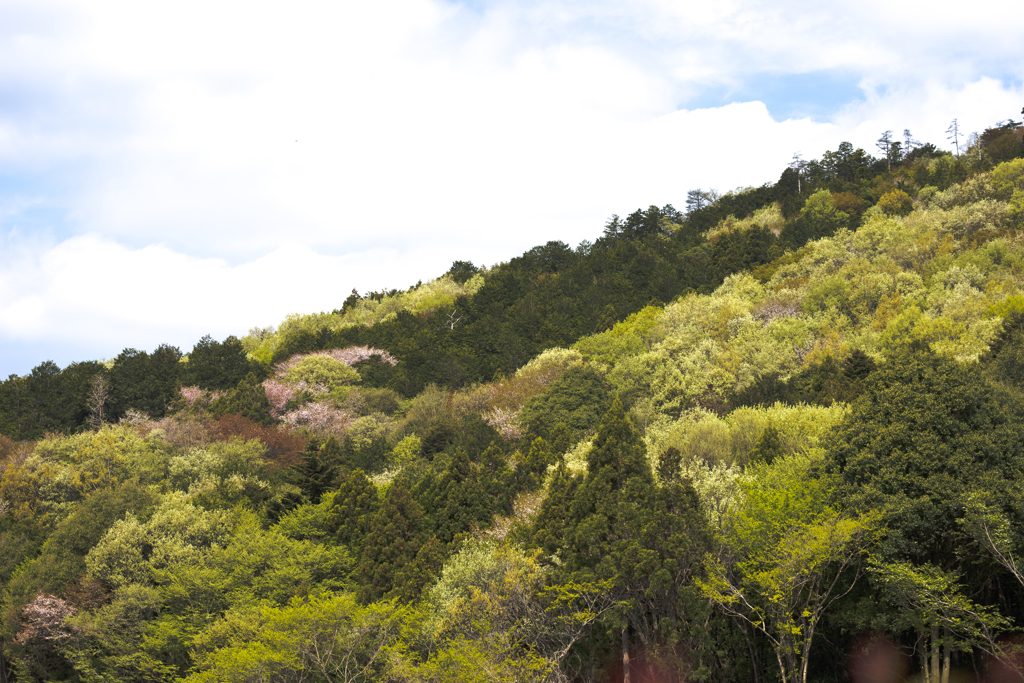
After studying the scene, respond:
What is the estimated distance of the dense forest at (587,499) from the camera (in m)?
27.2

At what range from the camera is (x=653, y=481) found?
31.7m

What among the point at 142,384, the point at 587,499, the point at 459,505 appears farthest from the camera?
the point at 142,384

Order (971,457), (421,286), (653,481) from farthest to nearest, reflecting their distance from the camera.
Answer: (421,286) → (653,481) → (971,457)

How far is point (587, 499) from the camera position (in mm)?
31547

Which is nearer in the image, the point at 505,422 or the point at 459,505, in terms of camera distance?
the point at 459,505

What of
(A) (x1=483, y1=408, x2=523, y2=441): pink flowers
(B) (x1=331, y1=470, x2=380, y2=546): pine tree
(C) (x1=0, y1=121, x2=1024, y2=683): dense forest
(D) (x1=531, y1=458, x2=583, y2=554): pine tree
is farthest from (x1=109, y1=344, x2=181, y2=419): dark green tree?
(D) (x1=531, y1=458, x2=583, y2=554): pine tree

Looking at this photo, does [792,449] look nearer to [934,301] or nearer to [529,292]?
[934,301]

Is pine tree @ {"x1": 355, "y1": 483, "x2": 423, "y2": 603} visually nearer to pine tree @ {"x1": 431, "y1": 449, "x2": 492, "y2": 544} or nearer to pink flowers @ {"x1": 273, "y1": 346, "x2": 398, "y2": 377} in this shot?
pine tree @ {"x1": 431, "y1": 449, "x2": 492, "y2": 544}

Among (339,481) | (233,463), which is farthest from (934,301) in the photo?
(233,463)

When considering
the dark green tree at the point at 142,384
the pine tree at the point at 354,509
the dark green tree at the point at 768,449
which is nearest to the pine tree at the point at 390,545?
the pine tree at the point at 354,509

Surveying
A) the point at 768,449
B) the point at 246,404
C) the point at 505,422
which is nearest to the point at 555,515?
the point at 768,449

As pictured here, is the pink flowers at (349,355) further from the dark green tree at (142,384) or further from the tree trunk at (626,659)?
the tree trunk at (626,659)

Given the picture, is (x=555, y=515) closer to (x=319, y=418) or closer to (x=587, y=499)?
(x=587, y=499)

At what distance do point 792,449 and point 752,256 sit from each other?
176ft
